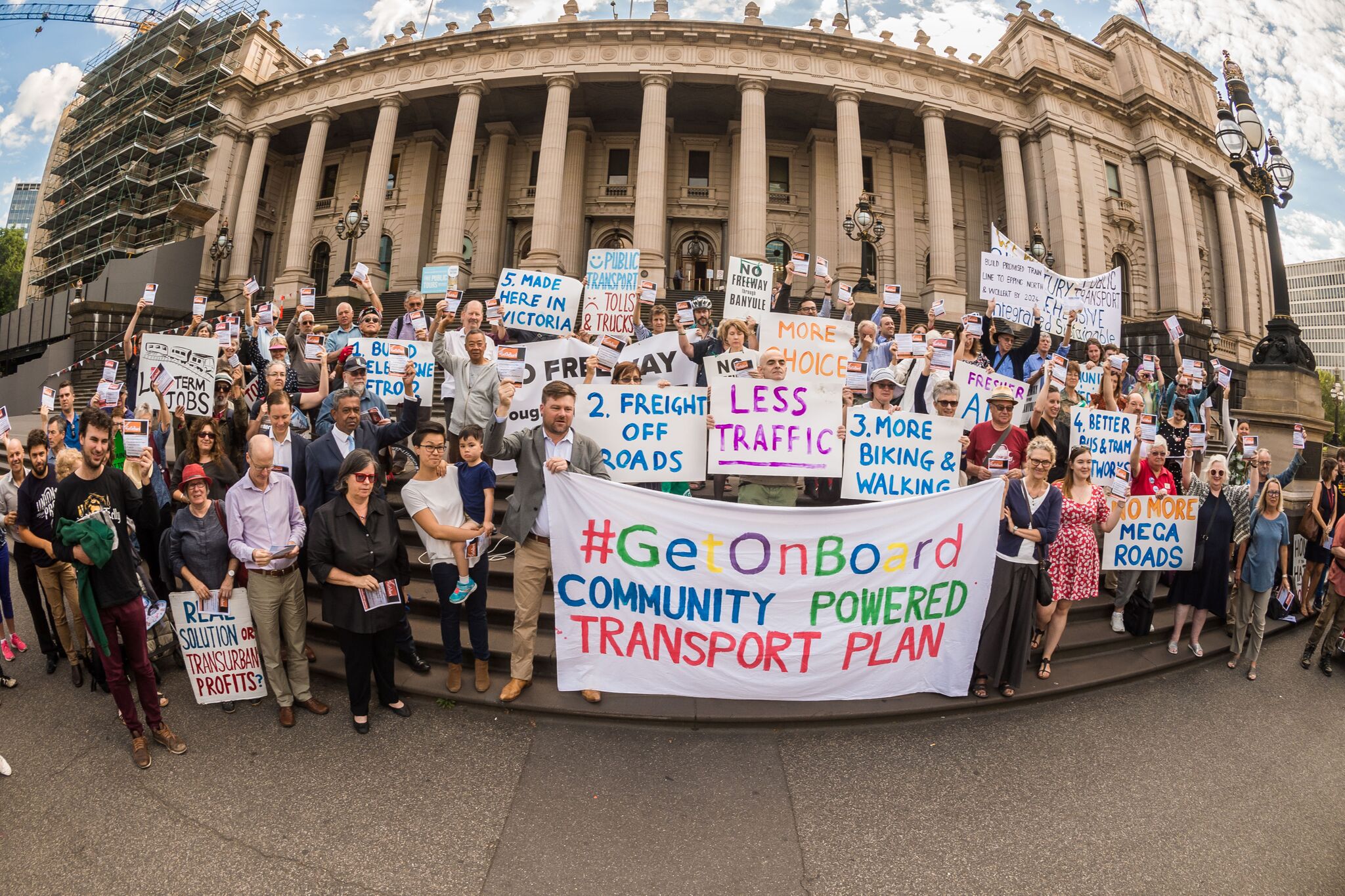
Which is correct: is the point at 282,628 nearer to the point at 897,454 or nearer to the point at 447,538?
A: the point at 447,538

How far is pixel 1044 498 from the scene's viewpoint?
15.2ft

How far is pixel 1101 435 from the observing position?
21.1 ft

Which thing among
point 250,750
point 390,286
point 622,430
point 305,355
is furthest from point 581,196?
point 250,750

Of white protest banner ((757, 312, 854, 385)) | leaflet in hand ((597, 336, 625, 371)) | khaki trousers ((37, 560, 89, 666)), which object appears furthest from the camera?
white protest banner ((757, 312, 854, 385))

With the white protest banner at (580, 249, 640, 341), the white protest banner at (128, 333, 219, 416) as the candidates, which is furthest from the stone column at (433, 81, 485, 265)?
the white protest banner at (128, 333, 219, 416)

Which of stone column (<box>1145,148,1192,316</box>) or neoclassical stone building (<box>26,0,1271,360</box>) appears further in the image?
stone column (<box>1145,148,1192,316</box>)

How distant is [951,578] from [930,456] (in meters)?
1.34

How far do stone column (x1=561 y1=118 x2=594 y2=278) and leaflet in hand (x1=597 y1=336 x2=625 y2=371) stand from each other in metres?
22.7

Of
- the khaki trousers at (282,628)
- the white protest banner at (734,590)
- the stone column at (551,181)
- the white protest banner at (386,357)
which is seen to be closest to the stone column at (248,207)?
the stone column at (551,181)

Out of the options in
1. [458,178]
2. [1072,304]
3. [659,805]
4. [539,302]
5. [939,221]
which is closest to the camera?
[659,805]

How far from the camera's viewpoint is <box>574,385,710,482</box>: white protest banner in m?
5.02

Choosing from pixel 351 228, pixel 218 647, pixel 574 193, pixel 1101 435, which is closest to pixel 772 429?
pixel 1101 435

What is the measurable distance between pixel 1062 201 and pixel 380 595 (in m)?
30.8

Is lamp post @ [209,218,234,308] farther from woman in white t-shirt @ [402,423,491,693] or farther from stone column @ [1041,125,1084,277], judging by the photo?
stone column @ [1041,125,1084,277]
